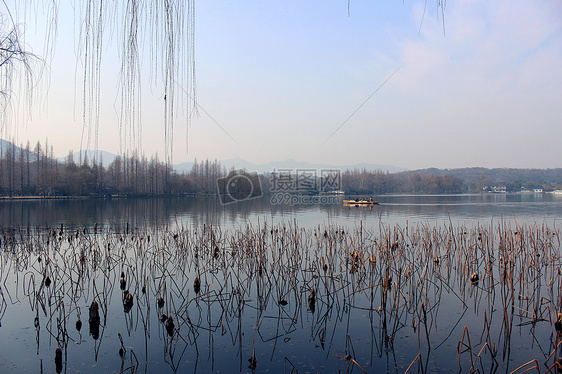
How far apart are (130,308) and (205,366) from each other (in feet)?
6.85

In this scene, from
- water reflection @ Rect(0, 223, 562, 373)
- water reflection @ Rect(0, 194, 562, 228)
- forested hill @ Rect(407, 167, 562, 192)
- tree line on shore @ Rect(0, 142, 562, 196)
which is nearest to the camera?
water reflection @ Rect(0, 223, 562, 373)

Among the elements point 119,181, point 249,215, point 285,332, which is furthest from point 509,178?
point 285,332

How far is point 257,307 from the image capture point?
601 centimetres

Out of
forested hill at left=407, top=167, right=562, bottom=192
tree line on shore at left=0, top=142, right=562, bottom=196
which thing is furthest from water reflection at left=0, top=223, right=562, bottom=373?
forested hill at left=407, top=167, right=562, bottom=192

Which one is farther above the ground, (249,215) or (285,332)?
(285,332)

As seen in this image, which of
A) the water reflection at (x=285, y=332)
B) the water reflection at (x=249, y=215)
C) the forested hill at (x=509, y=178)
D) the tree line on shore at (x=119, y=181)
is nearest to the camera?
the water reflection at (x=285, y=332)

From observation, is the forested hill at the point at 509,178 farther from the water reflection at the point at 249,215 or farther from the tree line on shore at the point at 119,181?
the water reflection at the point at 249,215

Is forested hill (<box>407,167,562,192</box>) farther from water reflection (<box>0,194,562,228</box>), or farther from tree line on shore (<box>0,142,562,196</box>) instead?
water reflection (<box>0,194,562,228</box>)

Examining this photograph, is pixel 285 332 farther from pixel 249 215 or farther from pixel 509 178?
pixel 509 178

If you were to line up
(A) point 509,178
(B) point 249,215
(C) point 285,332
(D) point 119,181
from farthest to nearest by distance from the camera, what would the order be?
1. (A) point 509,178
2. (D) point 119,181
3. (B) point 249,215
4. (C) point 285,332

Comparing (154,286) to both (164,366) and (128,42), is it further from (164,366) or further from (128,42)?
(128,42)

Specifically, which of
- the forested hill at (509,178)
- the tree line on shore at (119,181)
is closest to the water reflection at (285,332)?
the tree line on shore at (119,181)

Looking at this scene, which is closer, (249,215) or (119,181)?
(249,215)

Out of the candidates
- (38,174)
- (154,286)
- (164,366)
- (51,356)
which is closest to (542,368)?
(164,366)
